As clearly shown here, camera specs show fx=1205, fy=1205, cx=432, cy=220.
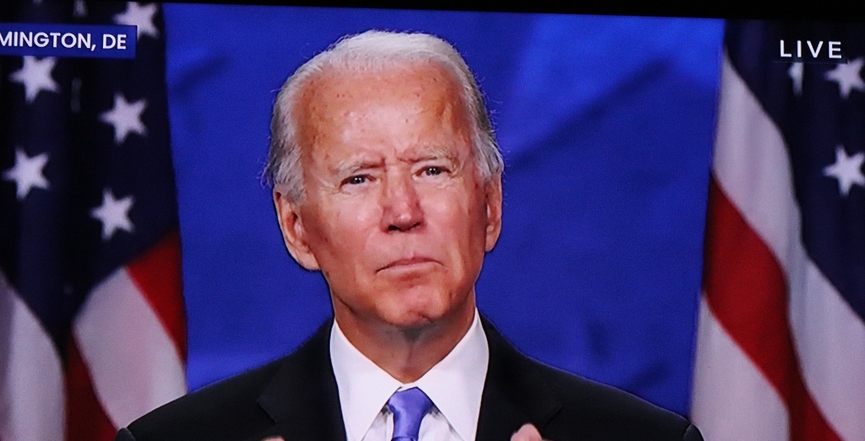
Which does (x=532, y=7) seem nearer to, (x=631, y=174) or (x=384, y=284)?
(x=631, y=174)

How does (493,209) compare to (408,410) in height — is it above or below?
above

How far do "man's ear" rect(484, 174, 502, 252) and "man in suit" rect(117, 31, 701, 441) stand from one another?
12mm

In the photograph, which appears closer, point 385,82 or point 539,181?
point 385,82

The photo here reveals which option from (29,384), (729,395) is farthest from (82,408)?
(729,395)

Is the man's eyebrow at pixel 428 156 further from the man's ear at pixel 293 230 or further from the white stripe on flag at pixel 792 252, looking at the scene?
the white stripe on flag at pixel 792 252

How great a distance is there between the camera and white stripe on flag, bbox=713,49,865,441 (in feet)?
8.39

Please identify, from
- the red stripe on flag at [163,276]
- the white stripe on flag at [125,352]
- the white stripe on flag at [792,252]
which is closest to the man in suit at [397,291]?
the white stripe on flag at [125,352]

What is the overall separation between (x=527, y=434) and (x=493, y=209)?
0.46 metres

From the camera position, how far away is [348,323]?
7.70ft

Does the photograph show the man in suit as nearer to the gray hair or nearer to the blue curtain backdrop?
the gray hair

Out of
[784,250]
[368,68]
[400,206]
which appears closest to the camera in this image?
[400,206]

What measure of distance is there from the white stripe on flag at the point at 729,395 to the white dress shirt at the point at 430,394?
0.52 meters

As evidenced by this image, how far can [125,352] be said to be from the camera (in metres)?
2.48

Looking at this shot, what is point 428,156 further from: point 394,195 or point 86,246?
point 86,246
